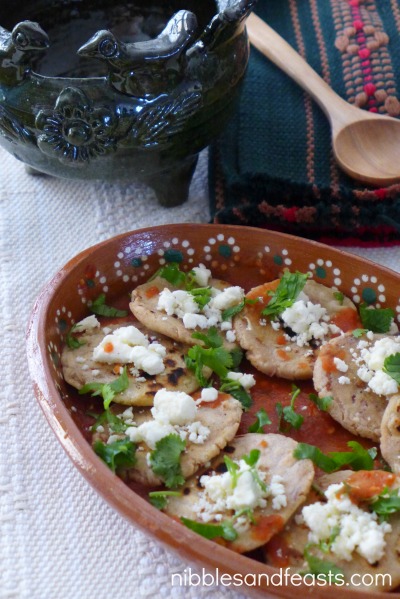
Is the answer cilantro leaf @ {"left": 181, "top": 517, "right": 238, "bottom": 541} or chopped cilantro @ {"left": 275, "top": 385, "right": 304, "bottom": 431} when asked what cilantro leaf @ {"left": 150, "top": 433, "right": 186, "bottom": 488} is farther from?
chopped cilantro @ {"left": 275, "top": 385, "right": 304, "bottom": 431}

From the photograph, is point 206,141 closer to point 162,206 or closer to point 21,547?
point 162,206

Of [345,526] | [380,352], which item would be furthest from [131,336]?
[345,526]

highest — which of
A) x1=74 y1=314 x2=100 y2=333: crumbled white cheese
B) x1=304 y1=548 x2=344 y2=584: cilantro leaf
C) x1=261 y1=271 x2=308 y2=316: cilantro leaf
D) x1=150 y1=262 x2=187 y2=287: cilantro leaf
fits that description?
x1=74 y1=314 x2=100 y2=333: crumbled white cheese

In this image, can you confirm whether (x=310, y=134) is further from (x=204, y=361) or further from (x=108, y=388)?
(x=108, y=388)

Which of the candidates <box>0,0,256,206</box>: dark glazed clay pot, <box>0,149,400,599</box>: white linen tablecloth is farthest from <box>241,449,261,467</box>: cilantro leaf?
<box>0,0,256,206</box>: dark glazed clay pot

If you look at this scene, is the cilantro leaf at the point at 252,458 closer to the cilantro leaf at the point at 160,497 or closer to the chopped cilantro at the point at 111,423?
the cilantro leaf at the point at 160,497

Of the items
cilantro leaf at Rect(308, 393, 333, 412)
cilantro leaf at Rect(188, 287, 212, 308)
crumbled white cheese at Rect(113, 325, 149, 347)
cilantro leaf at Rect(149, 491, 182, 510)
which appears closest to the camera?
cilantro leaf at Rect(149, 491, 182, 510)
